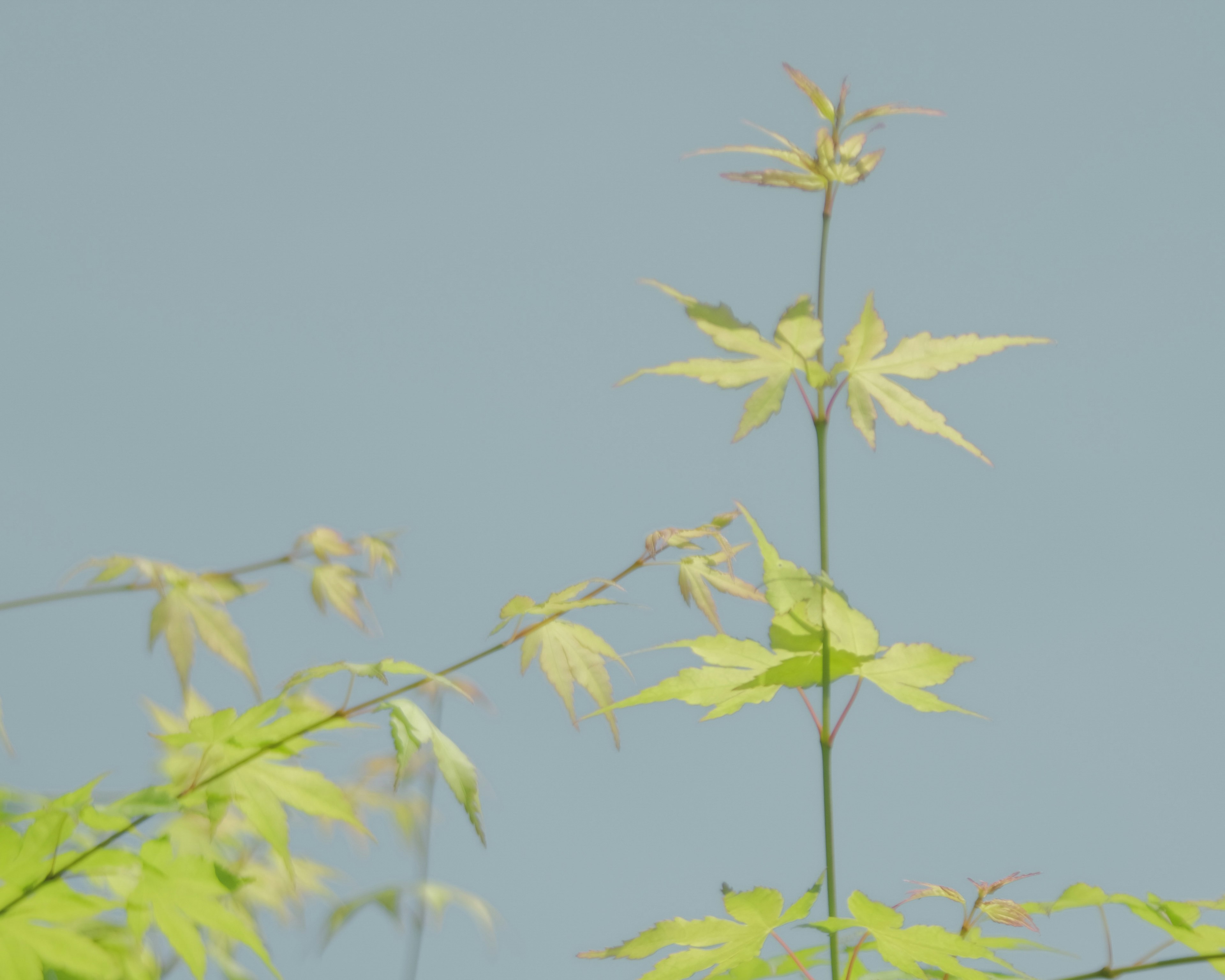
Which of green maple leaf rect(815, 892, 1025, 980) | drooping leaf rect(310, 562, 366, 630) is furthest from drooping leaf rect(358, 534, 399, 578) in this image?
green maple leaf rect(815, 892, 1025, 980)

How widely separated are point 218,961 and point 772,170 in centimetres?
104

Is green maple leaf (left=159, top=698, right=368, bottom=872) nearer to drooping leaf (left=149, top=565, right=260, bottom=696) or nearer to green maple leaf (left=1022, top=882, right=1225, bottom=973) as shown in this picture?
drooping leaf (left=149, top=565, right=260, bottom=696)

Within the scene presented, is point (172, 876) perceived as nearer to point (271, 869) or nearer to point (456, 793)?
point (456, 793)

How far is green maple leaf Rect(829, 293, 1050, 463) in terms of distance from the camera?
2.50 feet

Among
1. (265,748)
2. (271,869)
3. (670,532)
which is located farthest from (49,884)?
(271,869)

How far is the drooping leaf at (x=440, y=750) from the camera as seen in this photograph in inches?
30.0

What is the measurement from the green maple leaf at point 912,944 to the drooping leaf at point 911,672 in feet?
0.47

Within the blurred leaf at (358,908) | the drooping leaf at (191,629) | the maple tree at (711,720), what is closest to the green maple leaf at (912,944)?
the maple tree at (711,720)

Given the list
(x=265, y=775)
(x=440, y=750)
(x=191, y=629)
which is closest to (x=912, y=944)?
(x=440, y=750)

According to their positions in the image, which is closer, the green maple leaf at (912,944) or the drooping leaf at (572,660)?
the green maple leaf at (912,944)

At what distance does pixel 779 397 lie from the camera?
0.77 metres

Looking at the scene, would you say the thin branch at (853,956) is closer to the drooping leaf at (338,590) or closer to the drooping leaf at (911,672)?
the drooping leaf at (911,672)

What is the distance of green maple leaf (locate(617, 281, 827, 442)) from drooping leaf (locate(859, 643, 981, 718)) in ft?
0.66

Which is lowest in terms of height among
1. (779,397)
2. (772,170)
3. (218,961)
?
(218,961)
